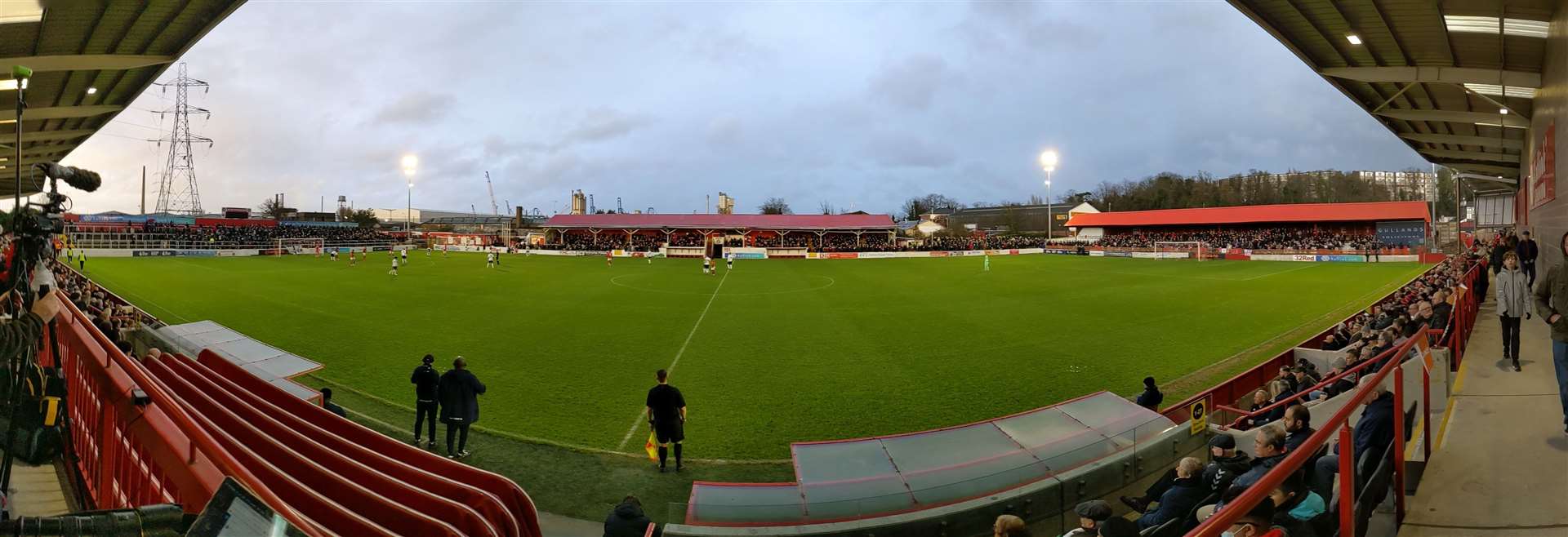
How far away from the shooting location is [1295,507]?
3.38 metres

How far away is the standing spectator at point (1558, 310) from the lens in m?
5.29

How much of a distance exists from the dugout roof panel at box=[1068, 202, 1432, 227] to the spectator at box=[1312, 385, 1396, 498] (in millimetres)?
66964

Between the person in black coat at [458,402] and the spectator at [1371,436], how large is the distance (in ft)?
27.4

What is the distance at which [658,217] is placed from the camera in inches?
2714

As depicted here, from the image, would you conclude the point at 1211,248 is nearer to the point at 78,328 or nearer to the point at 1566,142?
the point at 1566,142

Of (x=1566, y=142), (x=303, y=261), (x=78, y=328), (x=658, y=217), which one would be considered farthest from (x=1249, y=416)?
(x=658, y=217)

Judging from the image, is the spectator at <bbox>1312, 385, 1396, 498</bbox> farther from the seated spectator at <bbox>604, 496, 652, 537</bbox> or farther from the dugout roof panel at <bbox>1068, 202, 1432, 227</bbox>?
the dugout roof panel at <bbox>1068, 202, 1432, 227</bbox>

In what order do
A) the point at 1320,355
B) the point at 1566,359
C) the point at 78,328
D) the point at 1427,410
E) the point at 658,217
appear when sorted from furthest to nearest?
the point at 658,217
the point at 1320,355
the point at 1566,359
the point at 1427,410
the point at 78,328

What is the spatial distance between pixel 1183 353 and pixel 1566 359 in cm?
925

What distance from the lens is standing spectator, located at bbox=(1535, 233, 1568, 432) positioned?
17.3 feet

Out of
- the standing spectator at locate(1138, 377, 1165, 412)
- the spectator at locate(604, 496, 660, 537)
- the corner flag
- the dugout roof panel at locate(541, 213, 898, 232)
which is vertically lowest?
the corner flag

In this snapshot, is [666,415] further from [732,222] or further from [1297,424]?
[732,222]

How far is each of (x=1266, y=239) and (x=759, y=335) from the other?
61.3 metres

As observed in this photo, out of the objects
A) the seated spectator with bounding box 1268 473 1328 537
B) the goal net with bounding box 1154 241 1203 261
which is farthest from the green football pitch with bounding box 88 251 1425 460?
the goal net with bounding box 1154 241 1203 261
